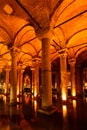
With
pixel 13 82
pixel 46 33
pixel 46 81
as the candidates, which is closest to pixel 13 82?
pixel 13 82

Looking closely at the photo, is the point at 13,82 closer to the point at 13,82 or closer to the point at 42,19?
the point at 13,82

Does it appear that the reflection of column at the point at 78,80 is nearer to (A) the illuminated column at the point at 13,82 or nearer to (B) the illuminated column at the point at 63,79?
(B) the illuminated column at the point at 63,79

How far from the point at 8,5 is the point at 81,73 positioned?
17.6m

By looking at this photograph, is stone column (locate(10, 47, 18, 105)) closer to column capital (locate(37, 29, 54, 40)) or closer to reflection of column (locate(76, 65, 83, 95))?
column capital (locate(37, 29, 54, 40))

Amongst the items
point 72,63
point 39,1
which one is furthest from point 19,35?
point 72,63

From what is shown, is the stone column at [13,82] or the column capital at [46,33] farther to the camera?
the stone column at [13,82]

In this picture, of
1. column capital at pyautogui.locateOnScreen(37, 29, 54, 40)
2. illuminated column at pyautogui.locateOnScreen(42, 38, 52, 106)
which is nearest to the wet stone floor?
illuminated column at pyautogui.locateOnScreen(42, 38, 52, 106)

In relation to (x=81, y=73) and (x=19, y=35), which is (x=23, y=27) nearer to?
(x=19, y=35)

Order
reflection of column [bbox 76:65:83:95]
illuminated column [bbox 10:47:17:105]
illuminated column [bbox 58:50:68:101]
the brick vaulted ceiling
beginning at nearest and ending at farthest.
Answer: the brick vaulted ceiling, illuminated column [bbox 10:47:17:105], illuminated column [bbox 58:50:68:101], reflection of column [bbox 76:65:83:95]

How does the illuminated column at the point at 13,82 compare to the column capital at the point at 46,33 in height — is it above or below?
below

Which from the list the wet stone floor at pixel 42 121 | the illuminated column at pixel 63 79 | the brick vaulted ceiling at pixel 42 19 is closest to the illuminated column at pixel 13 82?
the brick vaulted ceiling at pixel 42 19

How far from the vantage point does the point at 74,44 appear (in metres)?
15.5

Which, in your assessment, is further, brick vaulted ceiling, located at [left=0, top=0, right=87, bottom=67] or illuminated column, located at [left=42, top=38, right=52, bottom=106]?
brick vaulted ceiling, located at [left=0, top=0, right=87, bottom=67]

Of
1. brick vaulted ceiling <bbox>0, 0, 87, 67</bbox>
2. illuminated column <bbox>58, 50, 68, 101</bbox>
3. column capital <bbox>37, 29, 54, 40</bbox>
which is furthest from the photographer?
illuminated column <bbox>58, 50, 68, 101</bbox>
